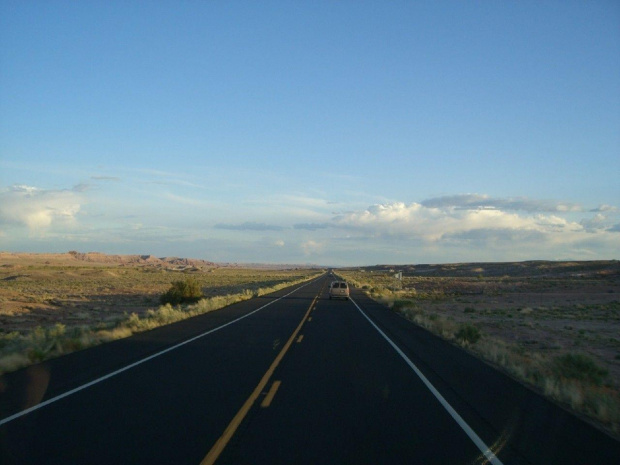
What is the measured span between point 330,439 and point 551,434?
3134mm

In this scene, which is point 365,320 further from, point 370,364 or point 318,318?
point 370,364

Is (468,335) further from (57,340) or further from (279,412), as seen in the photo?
(57,340)

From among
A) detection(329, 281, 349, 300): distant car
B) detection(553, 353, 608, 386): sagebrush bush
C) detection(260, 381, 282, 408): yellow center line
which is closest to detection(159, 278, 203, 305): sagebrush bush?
detection(329, 281, 349, 300): distant car

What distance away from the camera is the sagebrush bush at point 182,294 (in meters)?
41.0

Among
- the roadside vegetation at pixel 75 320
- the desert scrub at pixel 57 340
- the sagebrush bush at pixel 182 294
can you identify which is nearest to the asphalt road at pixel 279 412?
the desert scrub at pixel 57 340

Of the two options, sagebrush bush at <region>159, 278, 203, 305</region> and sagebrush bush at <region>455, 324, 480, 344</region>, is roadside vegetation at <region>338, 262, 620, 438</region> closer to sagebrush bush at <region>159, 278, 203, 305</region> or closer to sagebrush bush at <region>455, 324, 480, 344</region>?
sagebrush bush at <region>455, 324, 480, 344</region>

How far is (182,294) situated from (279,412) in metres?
34.2

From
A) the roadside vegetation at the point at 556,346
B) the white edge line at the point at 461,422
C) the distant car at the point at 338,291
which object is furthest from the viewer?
the distant car at the point at 338,291

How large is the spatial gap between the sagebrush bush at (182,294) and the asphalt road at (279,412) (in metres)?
26.2

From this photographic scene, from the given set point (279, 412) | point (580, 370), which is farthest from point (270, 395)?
point (580, 370)

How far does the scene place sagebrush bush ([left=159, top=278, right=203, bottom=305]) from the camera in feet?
134

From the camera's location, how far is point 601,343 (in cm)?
2241

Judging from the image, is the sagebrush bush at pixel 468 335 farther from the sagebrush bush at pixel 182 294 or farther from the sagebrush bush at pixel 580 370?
the sagebrush bush at pixel 182 294

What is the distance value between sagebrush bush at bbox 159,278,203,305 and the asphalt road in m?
26.2
